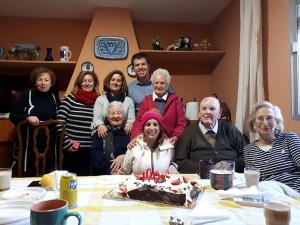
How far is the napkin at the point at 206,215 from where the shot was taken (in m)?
0.85

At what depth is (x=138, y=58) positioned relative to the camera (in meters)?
2.66

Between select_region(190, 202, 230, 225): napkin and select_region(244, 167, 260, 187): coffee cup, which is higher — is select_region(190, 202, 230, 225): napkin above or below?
below

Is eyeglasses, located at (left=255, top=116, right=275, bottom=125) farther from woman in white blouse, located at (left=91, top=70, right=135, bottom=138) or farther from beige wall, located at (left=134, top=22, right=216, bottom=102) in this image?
beige wall, located at (left=134, top=22, right=216, bottom=102)

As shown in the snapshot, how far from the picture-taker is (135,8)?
3.40 meters

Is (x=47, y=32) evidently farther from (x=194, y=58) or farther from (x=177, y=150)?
(x=177, y=150)

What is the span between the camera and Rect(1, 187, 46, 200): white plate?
40.6 inches

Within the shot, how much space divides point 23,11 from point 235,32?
2575 millimetres

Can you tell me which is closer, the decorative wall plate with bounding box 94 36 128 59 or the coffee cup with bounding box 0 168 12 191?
the coffee cup with bounding box 0 168 12 191

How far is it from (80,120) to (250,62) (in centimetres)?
162

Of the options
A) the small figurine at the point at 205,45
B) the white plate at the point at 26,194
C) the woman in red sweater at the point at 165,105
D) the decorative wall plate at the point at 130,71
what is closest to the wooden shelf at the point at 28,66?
the decorative wall plate at the point at 130,71

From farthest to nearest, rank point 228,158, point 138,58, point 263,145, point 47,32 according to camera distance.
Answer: point 47,32 → point 138,58 → point 228,158 → point 263,145

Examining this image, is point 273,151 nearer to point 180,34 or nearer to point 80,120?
point 80,120

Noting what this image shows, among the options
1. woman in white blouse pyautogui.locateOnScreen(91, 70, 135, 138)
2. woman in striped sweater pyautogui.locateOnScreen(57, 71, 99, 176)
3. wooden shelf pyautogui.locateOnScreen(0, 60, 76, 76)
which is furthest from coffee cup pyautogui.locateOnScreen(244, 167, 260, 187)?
wooden shelf pyautogui.locateOnScreen(0, 60, 76, 76)

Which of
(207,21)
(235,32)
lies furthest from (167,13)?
(235,32)
